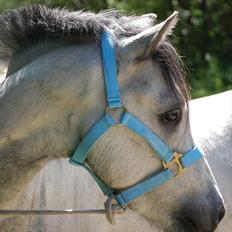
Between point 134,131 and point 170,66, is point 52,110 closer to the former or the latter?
point 134,131

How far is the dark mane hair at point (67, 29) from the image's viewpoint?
315cm

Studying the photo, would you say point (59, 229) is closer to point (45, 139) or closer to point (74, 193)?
point (74, 193)

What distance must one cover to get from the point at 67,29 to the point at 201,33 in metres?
5.76

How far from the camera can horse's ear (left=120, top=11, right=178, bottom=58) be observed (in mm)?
3018

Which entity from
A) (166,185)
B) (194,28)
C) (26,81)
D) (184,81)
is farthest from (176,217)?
(194,28)

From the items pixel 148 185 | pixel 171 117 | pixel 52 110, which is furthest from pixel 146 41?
pixel 148 185

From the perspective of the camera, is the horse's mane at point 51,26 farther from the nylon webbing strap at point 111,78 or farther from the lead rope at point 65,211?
the lead rope at point 65,211

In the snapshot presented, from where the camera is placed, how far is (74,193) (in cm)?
370

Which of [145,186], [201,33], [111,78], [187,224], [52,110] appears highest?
[111,78]

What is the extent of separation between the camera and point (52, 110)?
3.07m

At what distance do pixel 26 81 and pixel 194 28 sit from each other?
587cm

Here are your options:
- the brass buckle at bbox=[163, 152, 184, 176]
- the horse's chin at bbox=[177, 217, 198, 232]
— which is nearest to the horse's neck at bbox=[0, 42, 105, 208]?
the brass buckle at bbox=[163, 152, 184, 176]

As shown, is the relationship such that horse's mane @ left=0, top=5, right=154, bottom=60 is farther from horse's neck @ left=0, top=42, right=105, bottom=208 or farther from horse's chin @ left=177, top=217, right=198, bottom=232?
horse's chin @ left=177, top=217, right=198, bottom=232

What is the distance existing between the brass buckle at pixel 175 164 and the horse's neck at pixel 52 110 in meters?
Answer: 0.38
